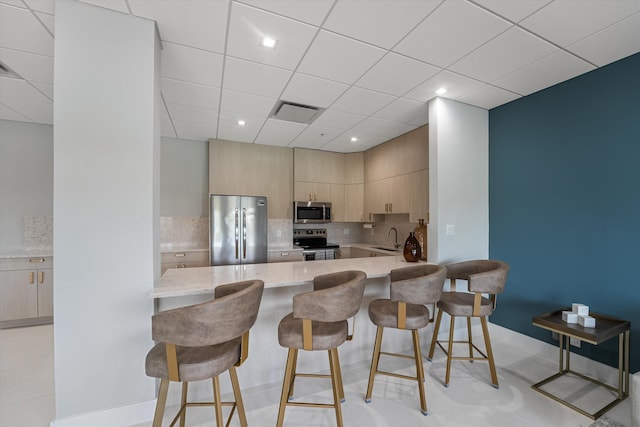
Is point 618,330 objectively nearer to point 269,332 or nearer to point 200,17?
point 269,332

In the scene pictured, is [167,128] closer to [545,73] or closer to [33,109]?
[33,109]

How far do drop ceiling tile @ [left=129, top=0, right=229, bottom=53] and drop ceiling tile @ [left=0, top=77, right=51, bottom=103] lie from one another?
77.4 inches

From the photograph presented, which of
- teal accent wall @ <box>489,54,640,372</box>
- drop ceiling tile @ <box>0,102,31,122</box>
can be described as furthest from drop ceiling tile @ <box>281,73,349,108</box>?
drop ceiling tile @ <box>0,102,31,122</box>

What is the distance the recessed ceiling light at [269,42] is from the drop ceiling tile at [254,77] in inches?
11.1

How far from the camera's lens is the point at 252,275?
2.14 m

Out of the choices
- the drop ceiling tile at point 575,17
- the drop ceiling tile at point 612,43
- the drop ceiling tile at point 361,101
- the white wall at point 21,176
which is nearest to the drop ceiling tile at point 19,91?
the white wall at point 21,176

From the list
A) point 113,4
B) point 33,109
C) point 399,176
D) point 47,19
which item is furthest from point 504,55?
point 33,109

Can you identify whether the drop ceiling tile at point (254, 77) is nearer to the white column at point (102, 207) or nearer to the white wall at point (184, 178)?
the white column at point (102, 207)

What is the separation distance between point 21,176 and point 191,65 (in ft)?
11.5

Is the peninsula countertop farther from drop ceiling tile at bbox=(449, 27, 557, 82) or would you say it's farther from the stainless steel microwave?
the stainless steel microwave

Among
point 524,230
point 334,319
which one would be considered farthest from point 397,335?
point 524,230

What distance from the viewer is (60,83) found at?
165 cm

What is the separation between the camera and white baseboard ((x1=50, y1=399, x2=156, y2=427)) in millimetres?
1647

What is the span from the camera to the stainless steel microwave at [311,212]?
495 cm
